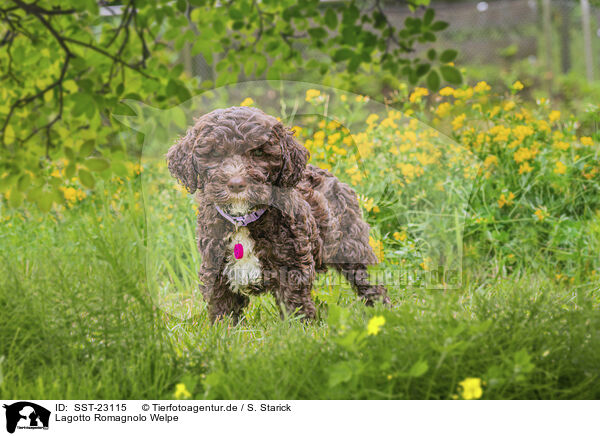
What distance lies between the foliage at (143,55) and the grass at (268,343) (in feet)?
1.87

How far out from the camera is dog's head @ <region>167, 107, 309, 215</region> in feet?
6.23

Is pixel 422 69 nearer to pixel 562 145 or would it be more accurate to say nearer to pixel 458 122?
pixel 458 122

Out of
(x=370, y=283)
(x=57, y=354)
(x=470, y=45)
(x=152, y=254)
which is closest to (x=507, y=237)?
(x=370, y=283)

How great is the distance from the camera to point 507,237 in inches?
141

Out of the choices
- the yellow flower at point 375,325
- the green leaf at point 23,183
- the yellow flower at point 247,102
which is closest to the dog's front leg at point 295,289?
the yellow flower at point 375,325

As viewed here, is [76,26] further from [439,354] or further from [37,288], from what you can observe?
[439,354]

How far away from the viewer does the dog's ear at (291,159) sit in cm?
199

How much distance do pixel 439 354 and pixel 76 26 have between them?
273 centimetres

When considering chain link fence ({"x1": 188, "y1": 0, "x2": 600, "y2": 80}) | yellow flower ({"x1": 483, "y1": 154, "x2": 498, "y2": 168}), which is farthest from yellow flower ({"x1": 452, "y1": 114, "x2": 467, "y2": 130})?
chain link fence ({"x1": 188, "y1": 0, "x2": 600, "y2": 80})

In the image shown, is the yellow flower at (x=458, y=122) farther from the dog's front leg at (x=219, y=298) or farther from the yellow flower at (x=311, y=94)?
the dog's front leg at (x=219, y=298)
